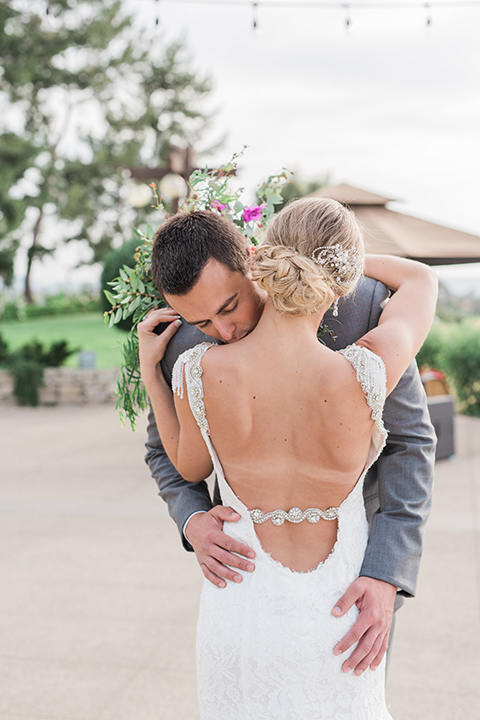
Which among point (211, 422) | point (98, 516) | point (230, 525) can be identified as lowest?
point (98, 516)

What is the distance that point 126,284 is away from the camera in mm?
2023

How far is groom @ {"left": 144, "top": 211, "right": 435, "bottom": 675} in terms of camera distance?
148 cm

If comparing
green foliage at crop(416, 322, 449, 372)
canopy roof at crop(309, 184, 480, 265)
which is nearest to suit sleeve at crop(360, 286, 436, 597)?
canopy roof at crop(309, 184, 480, 265)

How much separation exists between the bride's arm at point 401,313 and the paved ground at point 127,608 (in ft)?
6.86

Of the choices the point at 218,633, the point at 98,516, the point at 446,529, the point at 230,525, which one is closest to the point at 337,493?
the point at 230,525

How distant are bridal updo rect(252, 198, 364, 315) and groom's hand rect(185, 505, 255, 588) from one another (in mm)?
579

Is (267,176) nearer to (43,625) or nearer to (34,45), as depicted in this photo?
(43,625)

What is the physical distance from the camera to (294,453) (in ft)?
4.69

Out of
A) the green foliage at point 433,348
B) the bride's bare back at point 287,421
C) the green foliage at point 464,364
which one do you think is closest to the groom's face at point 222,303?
the bride's bare back at point 287,421

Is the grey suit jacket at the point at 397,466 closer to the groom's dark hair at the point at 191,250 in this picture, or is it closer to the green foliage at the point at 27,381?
the groom's dark hair at the point at 191,250

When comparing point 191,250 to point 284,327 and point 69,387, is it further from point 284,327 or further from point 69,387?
point 69,387

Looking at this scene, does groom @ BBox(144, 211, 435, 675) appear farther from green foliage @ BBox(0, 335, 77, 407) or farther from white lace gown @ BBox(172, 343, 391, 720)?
green foliage @ BBox(0, 335, 77, 407)

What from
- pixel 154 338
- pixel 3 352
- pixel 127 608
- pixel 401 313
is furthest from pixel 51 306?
pixel 401 313

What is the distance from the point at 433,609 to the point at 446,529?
1404 millimetres
